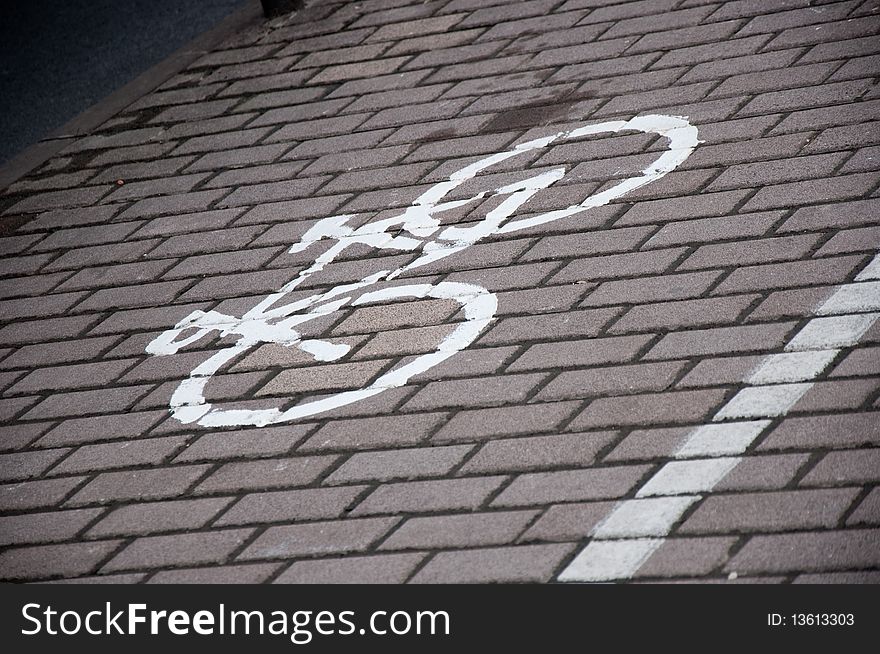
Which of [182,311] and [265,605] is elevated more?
[182,311]

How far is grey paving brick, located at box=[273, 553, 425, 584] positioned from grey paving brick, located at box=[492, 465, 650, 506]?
30 centimetres

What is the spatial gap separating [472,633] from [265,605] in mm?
541

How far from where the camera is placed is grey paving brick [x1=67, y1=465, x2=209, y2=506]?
141 inches

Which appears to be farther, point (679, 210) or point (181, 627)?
point (679, 210)

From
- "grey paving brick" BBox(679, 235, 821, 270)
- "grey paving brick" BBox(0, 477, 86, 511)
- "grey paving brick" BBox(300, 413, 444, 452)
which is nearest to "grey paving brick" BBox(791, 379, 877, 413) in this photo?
"grey paving brick" BBox(679, 235, 821, 270)

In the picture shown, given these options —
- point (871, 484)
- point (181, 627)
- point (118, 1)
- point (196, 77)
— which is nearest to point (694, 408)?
point (871, 484)

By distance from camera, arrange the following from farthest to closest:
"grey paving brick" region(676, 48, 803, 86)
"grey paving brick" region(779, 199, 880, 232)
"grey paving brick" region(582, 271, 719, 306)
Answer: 1. "grey paving brick" region(676, 48, 803, 86)
2. "grey paving brick" region(779, 199, 880, 232)
3. "grey paving brick" region(582, 271, 719, 306)

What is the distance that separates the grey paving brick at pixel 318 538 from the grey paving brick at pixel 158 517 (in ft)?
0.74

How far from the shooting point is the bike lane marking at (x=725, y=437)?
2.93m

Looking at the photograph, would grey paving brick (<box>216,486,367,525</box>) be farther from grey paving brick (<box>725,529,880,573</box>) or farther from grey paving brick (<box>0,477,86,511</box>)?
grey paving brick (<box>725,529,880,573</box>)

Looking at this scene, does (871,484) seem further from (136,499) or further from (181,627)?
(136,499)

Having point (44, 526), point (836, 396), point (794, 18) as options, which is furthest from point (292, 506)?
point (794, 18)

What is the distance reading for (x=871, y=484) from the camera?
9.64 ft

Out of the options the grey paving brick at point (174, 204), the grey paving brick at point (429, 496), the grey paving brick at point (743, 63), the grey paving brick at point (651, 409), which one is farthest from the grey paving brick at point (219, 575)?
the grey paving brick at point (743, 63)
